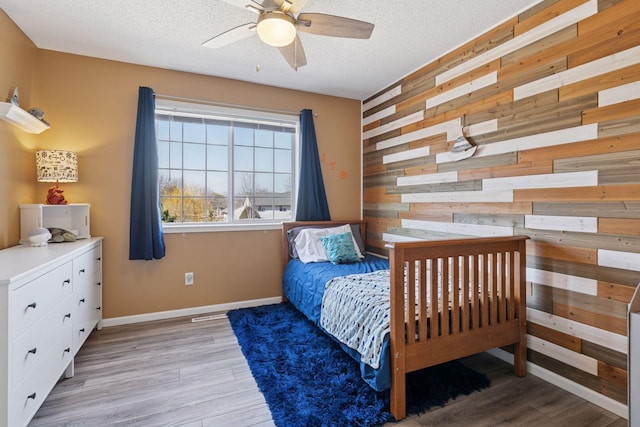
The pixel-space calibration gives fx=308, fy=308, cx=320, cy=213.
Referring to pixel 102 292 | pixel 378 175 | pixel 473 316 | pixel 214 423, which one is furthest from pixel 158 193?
pixel 473 316

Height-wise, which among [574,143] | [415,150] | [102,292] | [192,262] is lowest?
[102,292]

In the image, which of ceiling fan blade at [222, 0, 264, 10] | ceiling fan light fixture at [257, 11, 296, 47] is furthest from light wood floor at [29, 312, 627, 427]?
ceiling fan blade at [222, 0, 264, 10]

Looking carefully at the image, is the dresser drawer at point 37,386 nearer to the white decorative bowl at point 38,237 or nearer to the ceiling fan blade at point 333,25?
the white decorative bowl at point 38,237

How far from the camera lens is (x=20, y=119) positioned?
221 centimetres

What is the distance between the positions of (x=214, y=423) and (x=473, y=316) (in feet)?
5.24

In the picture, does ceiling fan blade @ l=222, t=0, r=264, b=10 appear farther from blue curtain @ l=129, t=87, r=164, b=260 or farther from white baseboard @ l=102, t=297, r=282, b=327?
white baseboard @ l=102, t=297, r=282, b=327

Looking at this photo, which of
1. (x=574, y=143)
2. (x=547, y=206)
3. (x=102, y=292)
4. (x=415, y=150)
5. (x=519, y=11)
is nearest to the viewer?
(x=574, y=143)

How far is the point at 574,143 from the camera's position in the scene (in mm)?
1851

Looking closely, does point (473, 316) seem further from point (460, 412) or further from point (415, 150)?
point (415, 150)

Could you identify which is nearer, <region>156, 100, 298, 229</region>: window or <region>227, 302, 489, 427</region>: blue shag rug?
<region>227, 302, 489, 427</region>: blue shag rug

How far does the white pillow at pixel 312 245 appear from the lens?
3174 mm

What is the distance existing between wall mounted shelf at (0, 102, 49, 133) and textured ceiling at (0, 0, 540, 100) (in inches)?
28.0

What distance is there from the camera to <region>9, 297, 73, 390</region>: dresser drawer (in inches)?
53.0

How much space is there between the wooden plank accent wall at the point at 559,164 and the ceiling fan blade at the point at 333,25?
1.17 meters
